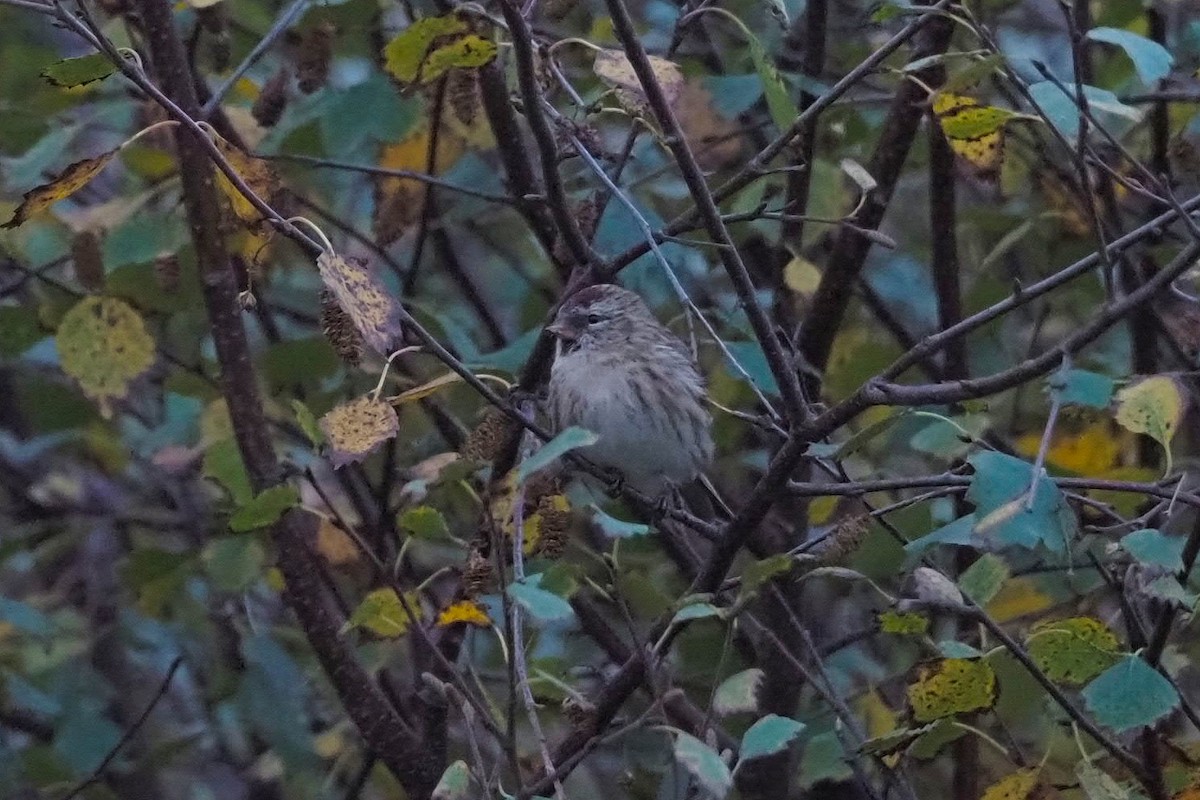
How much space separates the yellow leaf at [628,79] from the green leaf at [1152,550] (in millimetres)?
719

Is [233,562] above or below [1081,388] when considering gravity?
below

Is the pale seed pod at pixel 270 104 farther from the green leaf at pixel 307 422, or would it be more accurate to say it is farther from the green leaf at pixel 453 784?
the green leaf at pixel 453 784

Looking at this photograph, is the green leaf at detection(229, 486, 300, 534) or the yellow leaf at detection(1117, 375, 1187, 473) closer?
the yellow leaf at detection(1117, 375, 1187, 473)

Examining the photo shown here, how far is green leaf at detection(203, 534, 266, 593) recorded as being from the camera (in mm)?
2816

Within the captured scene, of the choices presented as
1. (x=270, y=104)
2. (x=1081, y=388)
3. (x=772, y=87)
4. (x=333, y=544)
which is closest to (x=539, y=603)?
(x=1081, y=388)

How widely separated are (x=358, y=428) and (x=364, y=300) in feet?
0.58

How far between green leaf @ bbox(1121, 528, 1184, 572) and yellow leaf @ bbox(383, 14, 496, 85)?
896 mm

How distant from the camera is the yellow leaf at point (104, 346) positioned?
2.69 meters

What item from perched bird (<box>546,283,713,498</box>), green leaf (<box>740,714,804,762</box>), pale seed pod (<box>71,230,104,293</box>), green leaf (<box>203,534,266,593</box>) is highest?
pale seed pod (<box>71,230,104,293</box>)

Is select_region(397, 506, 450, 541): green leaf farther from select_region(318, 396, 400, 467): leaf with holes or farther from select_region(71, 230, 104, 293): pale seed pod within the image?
select_region(71, 230, 104, 293): pale seed pod

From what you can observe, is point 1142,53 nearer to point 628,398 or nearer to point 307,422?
point 307,422

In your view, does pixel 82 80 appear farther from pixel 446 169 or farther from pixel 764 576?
pixel 446 169

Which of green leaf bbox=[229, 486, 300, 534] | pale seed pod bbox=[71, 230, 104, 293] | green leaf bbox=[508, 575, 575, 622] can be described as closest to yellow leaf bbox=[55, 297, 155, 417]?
pale seed pod bbox=[71, 230, 104, 293]

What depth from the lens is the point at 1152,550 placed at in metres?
1.73
